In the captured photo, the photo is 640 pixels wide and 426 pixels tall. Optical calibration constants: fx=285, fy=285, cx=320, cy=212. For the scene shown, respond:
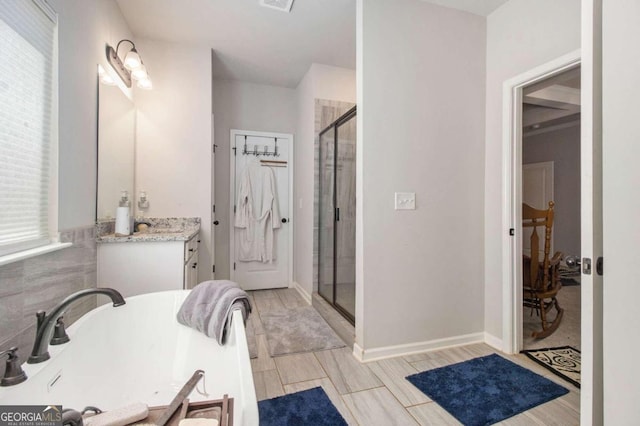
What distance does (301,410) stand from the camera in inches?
61.2

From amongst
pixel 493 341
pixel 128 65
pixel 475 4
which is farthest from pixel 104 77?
pixel 493 341

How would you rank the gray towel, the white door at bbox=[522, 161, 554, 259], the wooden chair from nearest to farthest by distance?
the gray towel
the wooden chair
the white door at bbox=[522, 161, 554, 259]

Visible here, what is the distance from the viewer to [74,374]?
3.80ft

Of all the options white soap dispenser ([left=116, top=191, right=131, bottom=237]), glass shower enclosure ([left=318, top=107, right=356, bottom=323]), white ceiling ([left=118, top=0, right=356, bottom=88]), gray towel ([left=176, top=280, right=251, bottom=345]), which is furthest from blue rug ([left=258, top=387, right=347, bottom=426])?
white ceiling ([left=118, top=0, right=356, bottom=88])

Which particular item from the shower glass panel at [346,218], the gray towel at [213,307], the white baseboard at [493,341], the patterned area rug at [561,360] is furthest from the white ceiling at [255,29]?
the patterned area rug at [561,360]

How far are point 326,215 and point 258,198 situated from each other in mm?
1180

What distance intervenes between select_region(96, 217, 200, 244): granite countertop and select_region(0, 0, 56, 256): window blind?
1.80 ft

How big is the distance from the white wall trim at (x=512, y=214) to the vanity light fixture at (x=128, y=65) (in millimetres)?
2915

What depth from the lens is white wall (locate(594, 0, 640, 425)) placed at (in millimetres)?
841

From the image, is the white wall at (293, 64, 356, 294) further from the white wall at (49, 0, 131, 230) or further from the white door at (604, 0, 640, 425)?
the white door at (604, 0, 640, 425)

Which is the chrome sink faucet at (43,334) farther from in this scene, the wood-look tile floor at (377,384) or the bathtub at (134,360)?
the wood-look tile floor at (377,384)

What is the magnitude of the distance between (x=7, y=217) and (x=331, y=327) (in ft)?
7.54

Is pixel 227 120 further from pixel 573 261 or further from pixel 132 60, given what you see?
pixel 573 261

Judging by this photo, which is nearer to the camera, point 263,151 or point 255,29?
point 255,29
